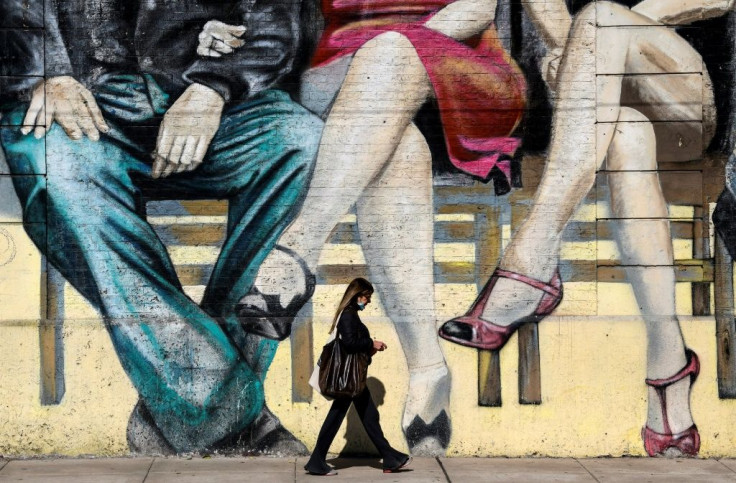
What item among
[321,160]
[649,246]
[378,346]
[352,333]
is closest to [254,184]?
[321,160]

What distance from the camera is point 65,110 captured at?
8.56 metres

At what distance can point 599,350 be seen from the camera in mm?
8562

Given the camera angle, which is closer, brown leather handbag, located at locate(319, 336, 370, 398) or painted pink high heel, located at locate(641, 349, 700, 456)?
brown leather handbag, located at locate(319, 336, 370, 398)

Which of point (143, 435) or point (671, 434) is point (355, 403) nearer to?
point (143, 435)

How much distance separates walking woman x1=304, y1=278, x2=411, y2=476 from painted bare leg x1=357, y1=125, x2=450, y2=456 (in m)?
0.56

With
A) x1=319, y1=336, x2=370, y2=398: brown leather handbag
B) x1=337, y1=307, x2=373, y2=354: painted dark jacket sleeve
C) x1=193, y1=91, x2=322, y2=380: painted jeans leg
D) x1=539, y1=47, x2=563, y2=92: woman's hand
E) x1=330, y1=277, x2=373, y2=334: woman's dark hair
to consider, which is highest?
x1=539, y1=47, x2=563, y2=92: woman's hand

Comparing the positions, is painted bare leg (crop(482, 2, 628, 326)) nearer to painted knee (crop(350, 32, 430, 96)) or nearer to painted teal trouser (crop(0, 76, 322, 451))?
painted knee (crop(350, 32, 430, 96))

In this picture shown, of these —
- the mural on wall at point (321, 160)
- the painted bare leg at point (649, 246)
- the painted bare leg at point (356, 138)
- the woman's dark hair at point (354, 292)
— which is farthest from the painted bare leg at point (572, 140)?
the woman's dark hair at point (354, 292)

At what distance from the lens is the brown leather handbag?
777 centimetres

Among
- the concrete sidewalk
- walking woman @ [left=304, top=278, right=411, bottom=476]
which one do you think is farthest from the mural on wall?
walking woman @ [left=304, top=278, right=411, bottom=476]

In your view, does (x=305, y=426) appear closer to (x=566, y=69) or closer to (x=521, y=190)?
(x=521, y=190)

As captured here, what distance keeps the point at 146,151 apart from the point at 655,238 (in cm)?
417

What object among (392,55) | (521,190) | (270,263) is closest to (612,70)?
(521,190)

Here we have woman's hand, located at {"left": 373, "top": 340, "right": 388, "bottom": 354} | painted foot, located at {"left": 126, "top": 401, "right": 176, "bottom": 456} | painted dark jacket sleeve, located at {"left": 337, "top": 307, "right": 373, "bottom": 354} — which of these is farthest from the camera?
painted foot, located at {"left": 126, "top": 401, "right": 176, "bottom": 456}
